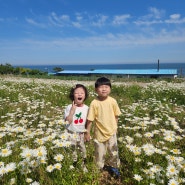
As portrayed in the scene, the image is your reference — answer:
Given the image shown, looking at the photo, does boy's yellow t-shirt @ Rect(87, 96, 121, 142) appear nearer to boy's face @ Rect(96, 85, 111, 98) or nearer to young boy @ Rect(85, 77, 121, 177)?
young boy @ Rect(85, 77, 121, 177)

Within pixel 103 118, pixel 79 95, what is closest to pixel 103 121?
pixel 103 118

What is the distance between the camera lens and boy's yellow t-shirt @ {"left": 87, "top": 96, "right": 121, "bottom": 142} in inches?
149

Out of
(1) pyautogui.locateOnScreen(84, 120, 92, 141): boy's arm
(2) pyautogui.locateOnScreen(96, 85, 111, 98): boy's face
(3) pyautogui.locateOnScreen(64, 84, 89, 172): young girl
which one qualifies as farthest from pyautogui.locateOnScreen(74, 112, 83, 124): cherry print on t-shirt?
(2) pyautogui.locateOnScreen(96, 85, 111, 98): boy's face

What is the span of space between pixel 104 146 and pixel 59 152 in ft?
2.56

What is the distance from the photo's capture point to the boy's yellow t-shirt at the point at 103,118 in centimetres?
380

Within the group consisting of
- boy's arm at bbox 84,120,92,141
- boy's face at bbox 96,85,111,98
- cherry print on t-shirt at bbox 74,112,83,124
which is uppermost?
boy's face at bbox 96,85,111,98

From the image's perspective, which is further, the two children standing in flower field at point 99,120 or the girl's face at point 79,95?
the girl's face at point 79,95

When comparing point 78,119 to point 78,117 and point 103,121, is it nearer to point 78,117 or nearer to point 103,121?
point 78,117

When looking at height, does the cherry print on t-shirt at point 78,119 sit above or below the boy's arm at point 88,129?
above

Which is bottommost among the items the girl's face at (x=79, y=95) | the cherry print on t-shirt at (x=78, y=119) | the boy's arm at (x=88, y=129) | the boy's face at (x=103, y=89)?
the boy's arm at (x=88, y=129)

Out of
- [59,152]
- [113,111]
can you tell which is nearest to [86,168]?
[59,152]

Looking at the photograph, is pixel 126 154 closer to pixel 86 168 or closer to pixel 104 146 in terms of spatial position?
pixel 104 146

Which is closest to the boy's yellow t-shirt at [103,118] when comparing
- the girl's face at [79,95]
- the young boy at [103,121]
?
the young boy at [103,121]

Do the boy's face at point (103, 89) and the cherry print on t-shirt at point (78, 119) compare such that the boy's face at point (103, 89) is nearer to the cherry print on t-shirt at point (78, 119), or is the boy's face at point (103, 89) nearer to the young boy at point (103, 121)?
the young boy at point (103, 121)
